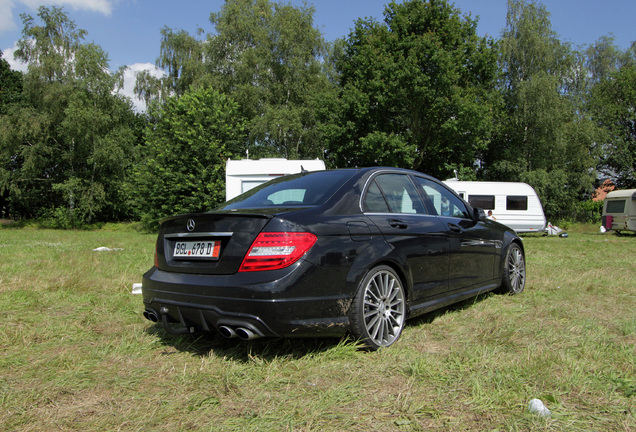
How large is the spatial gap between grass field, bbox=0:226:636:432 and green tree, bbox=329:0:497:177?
20336 millimetres

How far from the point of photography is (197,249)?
10.5 feet

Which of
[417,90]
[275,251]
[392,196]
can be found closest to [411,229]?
[392,196]

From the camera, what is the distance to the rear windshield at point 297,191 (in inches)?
135

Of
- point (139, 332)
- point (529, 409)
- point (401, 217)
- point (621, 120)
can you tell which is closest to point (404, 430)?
point (529, 409)

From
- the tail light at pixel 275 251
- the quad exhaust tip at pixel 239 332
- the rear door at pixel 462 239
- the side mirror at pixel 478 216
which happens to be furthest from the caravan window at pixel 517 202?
the quad exhaust tip at pixel 239 332

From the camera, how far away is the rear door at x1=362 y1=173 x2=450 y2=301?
3555mm

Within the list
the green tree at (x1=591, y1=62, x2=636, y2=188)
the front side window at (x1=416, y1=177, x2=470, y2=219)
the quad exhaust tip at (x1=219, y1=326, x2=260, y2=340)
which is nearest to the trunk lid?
the quad exhaust tip at (x1=219, y1=326, x2=260, y2=340)

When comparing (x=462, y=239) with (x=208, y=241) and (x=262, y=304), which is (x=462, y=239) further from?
(x=208, y=241)

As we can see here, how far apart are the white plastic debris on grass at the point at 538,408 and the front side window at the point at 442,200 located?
2.33 m

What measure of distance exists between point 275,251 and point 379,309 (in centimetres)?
101

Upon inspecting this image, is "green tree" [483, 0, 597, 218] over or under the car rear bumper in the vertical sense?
over

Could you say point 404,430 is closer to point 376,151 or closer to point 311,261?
point 311,261

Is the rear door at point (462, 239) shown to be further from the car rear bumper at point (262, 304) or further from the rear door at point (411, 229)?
the car rear bumper at point (262, 304)

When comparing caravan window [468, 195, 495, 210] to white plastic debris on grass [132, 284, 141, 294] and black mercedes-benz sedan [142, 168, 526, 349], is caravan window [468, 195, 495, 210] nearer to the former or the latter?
black mercedes-benz sedan [142, 168, 526, 349]
